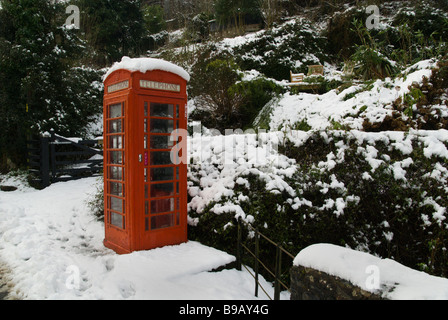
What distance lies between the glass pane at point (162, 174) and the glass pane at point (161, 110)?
2.59 ft

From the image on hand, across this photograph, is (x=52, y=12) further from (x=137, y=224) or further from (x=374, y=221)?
(x=374, y=221)

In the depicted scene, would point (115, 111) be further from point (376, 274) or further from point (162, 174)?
point (376, 274)

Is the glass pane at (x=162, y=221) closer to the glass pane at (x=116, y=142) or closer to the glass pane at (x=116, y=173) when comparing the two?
the glass pane at (x=116, y=173)

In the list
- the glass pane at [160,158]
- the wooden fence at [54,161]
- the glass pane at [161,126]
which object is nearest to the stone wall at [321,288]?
the glass pane at [160,158]

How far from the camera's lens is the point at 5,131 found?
29.4ft

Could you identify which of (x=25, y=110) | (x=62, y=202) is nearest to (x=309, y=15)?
(x=25, y=110)

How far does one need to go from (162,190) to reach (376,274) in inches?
119

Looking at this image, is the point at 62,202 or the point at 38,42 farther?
the point at 38,42

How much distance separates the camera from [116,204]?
433cm

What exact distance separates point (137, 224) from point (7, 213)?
10.7 feet

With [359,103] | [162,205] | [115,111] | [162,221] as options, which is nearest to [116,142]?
[115,111]

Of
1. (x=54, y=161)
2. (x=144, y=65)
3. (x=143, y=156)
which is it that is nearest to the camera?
(x=144, y=65)

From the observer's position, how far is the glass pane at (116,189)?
13.8 ft

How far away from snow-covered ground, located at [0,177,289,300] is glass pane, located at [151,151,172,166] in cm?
126
